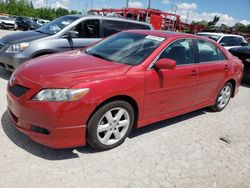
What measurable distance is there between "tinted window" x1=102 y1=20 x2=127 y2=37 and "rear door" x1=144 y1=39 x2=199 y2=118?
10.4ft

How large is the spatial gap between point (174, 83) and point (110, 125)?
1.24 metres

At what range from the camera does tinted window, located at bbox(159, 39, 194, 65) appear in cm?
387

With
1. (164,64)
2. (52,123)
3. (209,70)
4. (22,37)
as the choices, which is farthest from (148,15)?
(52,123)

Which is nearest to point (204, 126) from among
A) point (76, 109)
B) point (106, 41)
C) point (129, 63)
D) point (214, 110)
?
point (214, 110)

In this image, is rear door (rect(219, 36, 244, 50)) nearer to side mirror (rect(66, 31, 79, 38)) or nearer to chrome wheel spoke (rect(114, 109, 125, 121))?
side mirror (rect(66, 31, 79, 38))

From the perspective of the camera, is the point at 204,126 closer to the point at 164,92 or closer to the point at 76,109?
the point at 164,92

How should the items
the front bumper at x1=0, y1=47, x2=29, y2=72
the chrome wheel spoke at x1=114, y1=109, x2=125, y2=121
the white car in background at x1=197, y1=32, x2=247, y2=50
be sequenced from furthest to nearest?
the white car in background at x1=197, y1=32, x2=247, y2=50, the front bumper at x1=0, y1=47, x2=29, y2=72, the chrome wheel spoke at x1=114, y1=109, x2=125, y2=121

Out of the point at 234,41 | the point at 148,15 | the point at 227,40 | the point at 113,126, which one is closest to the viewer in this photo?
the point at 113,126

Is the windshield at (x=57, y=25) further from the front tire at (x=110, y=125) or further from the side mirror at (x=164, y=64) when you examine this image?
the front tire at (x=110, y=125)

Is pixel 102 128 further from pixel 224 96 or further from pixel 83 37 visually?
pixel 83 37

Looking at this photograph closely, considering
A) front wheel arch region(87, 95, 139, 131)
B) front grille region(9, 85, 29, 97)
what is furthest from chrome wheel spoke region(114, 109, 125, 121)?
front grille region(9, 85, 29, 97)

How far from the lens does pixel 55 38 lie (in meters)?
5.92

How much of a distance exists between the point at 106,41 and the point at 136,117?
160cm

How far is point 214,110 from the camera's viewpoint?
213 inches
